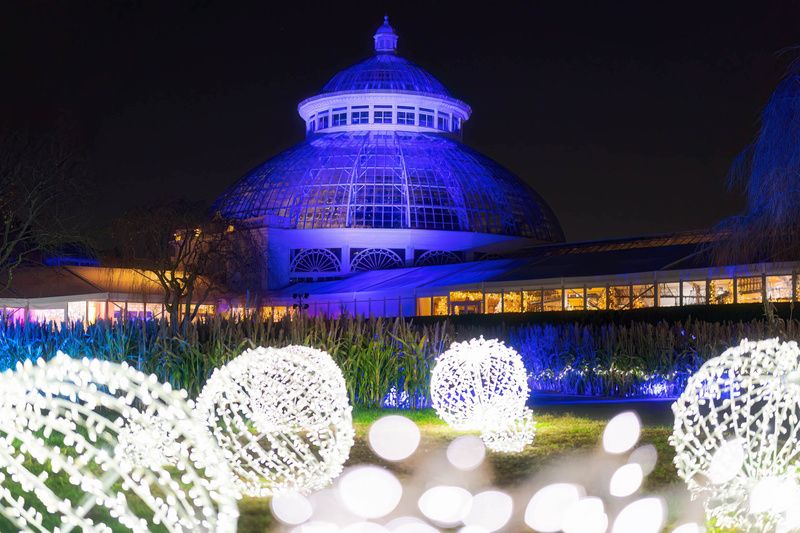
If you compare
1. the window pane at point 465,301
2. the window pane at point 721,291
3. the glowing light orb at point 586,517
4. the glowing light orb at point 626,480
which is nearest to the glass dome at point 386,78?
the window pane at point 465,301

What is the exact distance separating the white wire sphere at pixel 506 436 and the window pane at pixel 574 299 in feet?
97.4

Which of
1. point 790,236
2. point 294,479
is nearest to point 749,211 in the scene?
point 790,236

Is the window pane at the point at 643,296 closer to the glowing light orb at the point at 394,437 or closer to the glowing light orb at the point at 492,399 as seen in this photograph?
the glowing light orb at the point at 394,437

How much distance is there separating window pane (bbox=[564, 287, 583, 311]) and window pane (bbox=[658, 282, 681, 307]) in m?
3.60

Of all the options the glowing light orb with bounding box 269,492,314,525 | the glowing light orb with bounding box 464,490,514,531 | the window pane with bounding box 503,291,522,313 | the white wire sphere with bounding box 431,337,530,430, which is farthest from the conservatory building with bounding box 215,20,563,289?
the glowing light orb with bounding box 269,492,314,525

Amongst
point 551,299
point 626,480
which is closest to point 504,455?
point 626,480

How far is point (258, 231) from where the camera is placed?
62406 millimetres

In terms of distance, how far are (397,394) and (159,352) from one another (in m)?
3.94

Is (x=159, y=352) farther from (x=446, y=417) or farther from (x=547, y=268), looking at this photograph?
(x=547, y=268)

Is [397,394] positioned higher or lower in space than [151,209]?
lower

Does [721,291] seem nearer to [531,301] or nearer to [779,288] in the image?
[779,288]

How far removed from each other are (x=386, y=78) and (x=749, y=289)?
39461mm

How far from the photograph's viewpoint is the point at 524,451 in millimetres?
13219

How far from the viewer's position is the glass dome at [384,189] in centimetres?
6334
